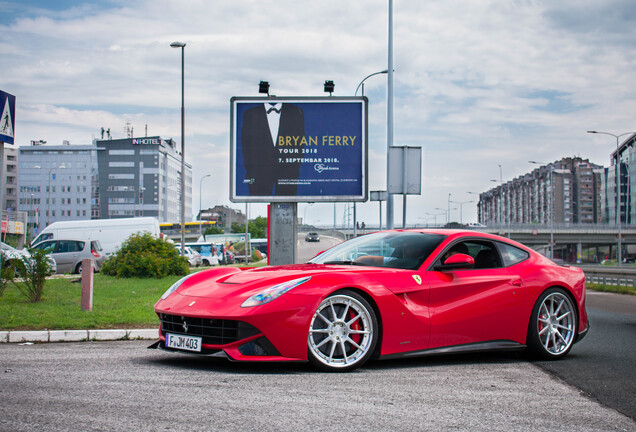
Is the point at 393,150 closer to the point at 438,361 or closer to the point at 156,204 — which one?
the point at 438,361

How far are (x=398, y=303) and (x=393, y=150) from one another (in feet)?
29.2

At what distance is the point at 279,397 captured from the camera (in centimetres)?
432

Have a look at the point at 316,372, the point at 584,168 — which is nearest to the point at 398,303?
the point at 316,372

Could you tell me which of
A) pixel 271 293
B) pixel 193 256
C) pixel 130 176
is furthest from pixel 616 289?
pixel 130 176

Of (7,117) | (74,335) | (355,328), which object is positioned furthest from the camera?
(7,117)

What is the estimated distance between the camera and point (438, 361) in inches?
250

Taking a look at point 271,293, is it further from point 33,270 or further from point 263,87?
point 263,87

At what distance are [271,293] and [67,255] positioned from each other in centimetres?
2611

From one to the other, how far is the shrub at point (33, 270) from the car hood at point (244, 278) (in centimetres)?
643

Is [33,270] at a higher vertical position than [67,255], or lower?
higher

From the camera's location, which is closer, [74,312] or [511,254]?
[511,254]

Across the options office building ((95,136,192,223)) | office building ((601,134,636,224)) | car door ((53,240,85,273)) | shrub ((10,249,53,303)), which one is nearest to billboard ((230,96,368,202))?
shrub ((10,249,53,303))

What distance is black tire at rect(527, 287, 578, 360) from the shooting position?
21.7 feet

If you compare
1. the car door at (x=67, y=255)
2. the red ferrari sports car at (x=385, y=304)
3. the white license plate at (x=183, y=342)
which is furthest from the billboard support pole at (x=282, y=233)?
the car door at (x=67, y=255)
